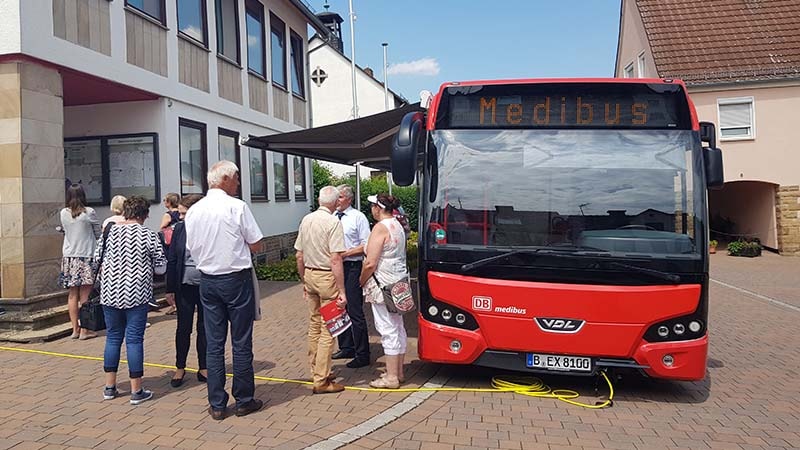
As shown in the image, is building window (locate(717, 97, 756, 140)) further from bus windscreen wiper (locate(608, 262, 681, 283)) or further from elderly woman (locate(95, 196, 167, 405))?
elderly woman (locate(95, 196, 167, 405))

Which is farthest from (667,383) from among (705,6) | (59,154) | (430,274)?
(705,6)

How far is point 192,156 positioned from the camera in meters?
12.6

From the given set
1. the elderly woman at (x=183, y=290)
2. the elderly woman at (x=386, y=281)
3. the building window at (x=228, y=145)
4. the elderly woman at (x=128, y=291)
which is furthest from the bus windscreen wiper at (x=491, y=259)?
the building window at (x=228, y=145)

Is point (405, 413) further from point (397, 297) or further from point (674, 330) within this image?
point (674, 330)

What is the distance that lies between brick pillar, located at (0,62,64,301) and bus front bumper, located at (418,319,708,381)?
5427 mm

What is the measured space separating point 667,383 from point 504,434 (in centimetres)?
232

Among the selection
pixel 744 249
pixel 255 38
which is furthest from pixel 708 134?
pixel 744 249

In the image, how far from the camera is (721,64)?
2138cm

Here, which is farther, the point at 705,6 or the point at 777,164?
the point at 705,6

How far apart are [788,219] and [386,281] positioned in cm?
1918

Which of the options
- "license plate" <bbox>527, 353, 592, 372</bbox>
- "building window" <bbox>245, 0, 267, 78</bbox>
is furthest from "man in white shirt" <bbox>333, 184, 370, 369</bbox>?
"building window" <bbox>245, 0, 267, 78</bbox>

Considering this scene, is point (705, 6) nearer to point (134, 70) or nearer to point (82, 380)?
point (134, 70)

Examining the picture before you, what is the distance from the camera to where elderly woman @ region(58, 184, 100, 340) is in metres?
7.86

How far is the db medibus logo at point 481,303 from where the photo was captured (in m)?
5.42
